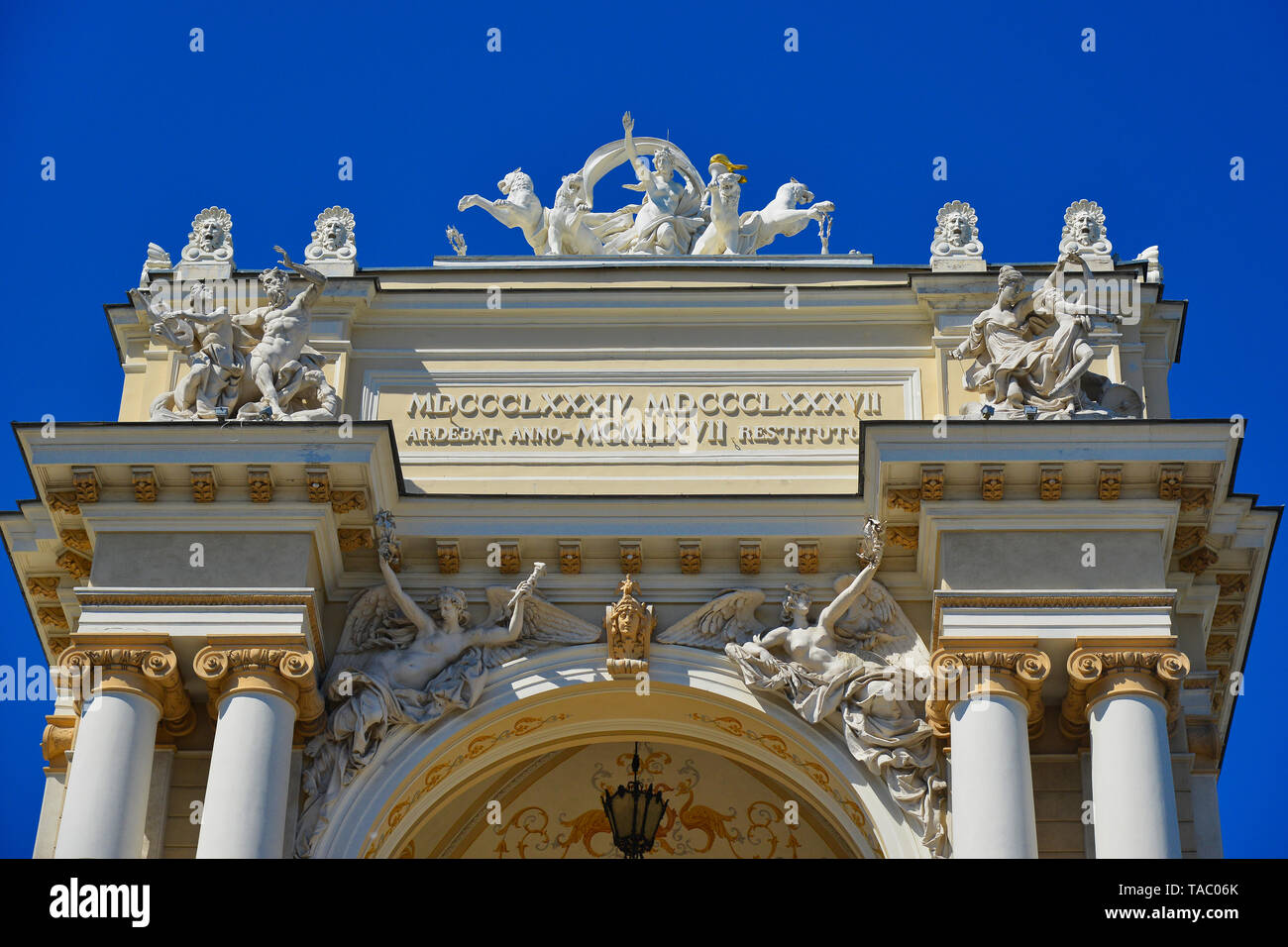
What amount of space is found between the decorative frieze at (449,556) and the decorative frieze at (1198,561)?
5372mm

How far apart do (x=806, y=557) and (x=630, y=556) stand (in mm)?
1312

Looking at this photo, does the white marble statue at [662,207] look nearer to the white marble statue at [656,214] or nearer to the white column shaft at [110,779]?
the white marble statue at [656,214]

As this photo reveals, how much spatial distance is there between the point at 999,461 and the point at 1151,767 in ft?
8.07

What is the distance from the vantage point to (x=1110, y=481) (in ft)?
60.2

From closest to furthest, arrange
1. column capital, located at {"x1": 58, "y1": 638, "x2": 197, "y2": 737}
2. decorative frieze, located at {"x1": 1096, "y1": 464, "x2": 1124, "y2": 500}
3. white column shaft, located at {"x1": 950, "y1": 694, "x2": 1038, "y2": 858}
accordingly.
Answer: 1. white column shaft, located at {"x1": 950, "y1": 694, "x2": 1038, "y2": 858}
2. column capital, located at {"x1": 58, "y1": 638, "x2": 197, "y2": 737}
3. decorative frieze, located at {"x1": 1096, "y1": 464, "x2": 1124, "y2": 500}

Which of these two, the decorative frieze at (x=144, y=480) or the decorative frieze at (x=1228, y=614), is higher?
the decorative frieze at (x=144, y=480)

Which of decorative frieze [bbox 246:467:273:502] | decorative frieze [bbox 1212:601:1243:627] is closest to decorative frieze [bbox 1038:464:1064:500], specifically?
decorative frieze [bbox 1212:601:1243:627]

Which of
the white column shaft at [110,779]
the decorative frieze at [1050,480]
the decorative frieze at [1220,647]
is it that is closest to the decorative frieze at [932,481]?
the decorative frieze at [1050,480]

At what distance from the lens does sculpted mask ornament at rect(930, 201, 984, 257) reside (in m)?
20.8

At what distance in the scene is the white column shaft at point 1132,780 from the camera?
17.0 metres

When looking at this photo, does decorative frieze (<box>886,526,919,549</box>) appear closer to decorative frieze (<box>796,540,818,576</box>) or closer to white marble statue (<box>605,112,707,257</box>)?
decorative frieze (<box>796,540,818,576</box>)

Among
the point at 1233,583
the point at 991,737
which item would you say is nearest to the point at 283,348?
the point at 991,737

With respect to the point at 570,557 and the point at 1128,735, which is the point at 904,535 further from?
the point at 570,557

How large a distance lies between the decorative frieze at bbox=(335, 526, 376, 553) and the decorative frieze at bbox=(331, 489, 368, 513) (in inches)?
8.1
